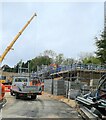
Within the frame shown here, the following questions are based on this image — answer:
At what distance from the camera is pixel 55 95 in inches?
1259

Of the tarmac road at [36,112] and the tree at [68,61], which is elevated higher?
the tree at [68,61]

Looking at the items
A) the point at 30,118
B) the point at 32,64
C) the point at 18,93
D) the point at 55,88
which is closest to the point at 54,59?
the point at 32,64

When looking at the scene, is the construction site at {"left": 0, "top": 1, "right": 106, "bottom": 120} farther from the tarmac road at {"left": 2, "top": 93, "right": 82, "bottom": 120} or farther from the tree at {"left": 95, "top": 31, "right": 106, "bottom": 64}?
the tree at {"left": 95, "top": 31, "right": 106, "bottom": 64}

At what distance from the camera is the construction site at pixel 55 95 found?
10.4 m

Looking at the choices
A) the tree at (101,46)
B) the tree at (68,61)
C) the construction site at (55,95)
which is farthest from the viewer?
the tree at (68,61)

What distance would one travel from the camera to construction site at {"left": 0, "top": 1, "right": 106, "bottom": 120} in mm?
10449

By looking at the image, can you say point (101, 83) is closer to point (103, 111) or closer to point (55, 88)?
point (103, 111)

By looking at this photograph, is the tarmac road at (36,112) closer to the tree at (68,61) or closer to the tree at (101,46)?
the tree at (101,46)

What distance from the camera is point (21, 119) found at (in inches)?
487

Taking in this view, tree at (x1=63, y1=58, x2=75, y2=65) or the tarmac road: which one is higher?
tree at (x1=63, y1=58, x2=75, y2=65)

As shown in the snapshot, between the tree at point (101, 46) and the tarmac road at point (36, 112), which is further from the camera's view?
the tree at point (101, 46)

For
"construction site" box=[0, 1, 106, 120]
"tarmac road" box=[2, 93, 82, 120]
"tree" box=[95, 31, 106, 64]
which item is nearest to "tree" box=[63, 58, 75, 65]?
"construction site" box=[0, 1, 106, 120]

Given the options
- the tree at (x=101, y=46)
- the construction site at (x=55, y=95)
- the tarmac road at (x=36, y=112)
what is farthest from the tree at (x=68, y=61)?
the tarmac road at (x=36, y=112)

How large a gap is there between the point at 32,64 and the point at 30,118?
10088 centimetres
